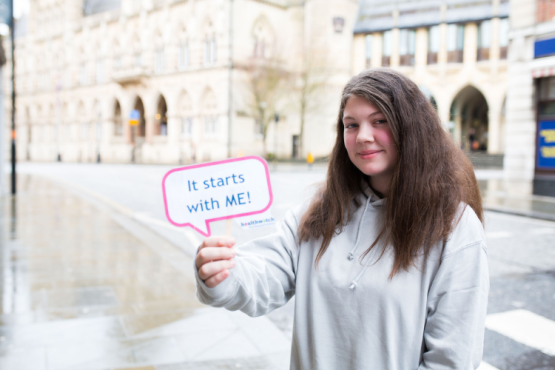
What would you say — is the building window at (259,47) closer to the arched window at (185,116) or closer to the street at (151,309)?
the arched window at (185,116)

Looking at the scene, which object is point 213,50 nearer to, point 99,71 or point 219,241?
point 99,71

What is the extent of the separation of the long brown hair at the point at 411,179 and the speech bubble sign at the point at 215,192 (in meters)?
0.25

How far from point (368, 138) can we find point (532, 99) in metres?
14.8

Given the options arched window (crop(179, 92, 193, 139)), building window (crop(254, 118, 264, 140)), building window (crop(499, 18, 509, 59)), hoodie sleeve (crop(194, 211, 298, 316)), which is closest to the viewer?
hoodie sleeve (crop(194, 211, 298, 316))

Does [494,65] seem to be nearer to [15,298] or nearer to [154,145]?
[154,145]

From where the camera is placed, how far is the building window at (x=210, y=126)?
3819 centimetres

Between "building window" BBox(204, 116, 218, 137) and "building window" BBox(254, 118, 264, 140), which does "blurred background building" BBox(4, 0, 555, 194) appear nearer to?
"building window" BBox(204, 116, 218, 137)

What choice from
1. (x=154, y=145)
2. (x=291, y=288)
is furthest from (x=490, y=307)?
(x=154, y=145)

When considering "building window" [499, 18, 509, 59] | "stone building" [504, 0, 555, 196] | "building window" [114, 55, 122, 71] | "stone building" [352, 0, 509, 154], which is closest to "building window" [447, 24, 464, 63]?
"stone building" [352, 0, 509, 154]

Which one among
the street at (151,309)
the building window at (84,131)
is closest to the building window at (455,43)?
the street at (151,309)

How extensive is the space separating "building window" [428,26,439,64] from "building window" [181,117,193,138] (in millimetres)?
19055

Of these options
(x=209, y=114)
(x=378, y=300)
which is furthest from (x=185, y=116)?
(x=378, y=300)

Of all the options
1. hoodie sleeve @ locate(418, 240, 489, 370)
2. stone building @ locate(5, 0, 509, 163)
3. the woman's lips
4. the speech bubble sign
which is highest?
A: stone building @ locate(5, 0, 509, 163)

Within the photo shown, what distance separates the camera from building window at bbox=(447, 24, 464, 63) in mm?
35969
